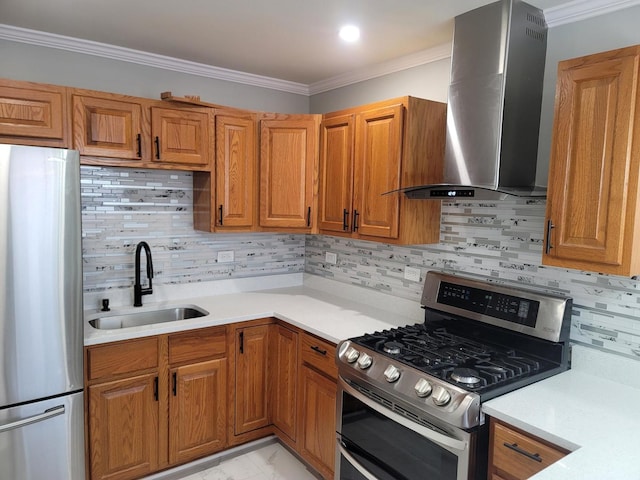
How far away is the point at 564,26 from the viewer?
1973mm

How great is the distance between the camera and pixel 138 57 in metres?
2.75

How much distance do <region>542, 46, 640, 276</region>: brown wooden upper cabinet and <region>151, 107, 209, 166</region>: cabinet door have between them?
1.96 metres

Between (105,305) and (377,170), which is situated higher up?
(377,170)

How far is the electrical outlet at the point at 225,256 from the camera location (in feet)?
10.6

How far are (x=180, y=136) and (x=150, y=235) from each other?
710 mm

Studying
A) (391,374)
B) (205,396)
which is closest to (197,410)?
(205,396)

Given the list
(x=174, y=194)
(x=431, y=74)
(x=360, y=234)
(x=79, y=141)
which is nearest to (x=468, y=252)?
(x=360, y=234)

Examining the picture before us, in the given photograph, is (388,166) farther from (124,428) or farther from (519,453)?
(124,428)

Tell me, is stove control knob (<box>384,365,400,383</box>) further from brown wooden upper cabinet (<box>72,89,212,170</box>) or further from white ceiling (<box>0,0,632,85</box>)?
brown wooden upper cabinet (<box>72,89,212,170</box>)

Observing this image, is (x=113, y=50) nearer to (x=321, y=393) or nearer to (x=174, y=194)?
(x=174, y=194)

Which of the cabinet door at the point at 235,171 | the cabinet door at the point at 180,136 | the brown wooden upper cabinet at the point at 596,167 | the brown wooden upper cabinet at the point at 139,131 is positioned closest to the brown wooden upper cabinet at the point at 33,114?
the brown wooden upper cabinet at the point at 139,131

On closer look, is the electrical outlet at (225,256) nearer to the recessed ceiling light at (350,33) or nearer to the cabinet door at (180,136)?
the cabinet door at (180,136)

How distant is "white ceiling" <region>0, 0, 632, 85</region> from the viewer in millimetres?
2010

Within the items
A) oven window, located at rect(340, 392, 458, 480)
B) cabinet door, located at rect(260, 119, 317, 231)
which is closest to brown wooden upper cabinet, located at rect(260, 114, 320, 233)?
cabinet door, located at rect(260, 119, 317, 231)
